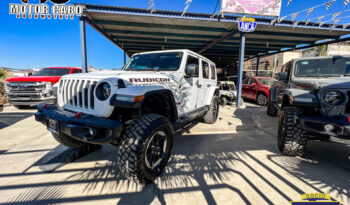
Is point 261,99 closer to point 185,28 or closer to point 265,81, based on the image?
point 265,81

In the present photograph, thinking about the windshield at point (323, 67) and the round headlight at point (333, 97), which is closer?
the round headlight at point (333, 97)

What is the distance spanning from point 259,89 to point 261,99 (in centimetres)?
53

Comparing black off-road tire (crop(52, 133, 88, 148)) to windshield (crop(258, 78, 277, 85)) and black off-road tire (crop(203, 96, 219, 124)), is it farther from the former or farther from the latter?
windshield (crop(258, 78, 277, 85))

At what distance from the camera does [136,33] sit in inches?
368

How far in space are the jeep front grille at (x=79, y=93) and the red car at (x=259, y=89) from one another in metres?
8.02

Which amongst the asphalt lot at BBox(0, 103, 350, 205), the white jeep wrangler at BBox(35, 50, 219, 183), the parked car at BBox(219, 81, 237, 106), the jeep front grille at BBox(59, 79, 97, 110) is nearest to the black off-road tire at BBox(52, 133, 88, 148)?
the white jeep wrangler at BBox(35, 50, 219, 183)

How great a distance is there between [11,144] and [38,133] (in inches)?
23.3

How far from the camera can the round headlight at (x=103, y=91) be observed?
183 centimetres

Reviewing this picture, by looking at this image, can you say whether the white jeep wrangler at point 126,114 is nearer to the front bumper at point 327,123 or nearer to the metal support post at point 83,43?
the front bumper at point 327,123

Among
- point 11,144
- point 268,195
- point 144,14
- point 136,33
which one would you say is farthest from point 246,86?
point 11,144

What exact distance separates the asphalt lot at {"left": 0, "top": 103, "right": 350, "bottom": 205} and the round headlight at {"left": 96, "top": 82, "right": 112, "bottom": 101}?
110 cm

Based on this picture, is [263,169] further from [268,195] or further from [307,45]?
[307,45]

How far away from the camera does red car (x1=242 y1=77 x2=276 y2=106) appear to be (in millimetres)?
7791

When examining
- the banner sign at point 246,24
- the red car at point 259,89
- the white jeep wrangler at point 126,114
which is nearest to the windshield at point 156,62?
the white jeep wrangler at point 126,114
